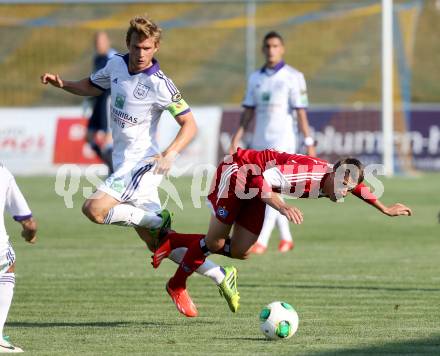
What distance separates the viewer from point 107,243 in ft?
44.1

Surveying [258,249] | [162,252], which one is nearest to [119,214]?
[162,252]

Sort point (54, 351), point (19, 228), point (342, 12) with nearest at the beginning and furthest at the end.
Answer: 1. point (54, 351)
2. point (19, 228)
3. point (342, 12)

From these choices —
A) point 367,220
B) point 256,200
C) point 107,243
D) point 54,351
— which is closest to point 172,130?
point 367,220

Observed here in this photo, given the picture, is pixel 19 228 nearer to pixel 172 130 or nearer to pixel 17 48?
pixel 172 130

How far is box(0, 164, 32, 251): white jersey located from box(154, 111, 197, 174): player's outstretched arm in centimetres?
158

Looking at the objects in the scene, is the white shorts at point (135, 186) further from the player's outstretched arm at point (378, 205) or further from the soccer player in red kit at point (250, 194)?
the player's outstretched arm at point (378, 205)

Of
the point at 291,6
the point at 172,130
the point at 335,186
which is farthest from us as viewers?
the point at 291,6

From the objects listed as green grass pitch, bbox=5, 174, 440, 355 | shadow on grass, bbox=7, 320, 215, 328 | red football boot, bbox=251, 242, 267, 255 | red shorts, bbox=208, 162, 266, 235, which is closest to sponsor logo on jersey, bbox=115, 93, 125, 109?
red shorts, bbox=208, 162, 266, 235

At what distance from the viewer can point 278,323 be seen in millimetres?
7125

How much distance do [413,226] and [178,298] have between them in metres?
7.74

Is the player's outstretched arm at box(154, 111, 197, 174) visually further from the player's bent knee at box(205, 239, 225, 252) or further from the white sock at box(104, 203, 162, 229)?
the player's bent knee at box(205, 239, 225, 252)

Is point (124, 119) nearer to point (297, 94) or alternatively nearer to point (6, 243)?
point (6, 243)

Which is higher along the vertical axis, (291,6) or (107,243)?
(291,6)

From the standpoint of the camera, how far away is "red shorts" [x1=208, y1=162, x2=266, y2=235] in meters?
8.11
